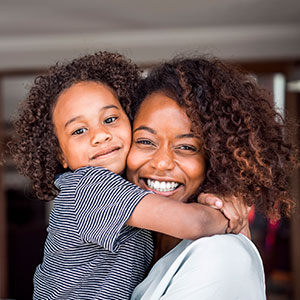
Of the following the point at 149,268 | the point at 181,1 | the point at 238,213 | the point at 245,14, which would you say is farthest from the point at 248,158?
the point at 245,14

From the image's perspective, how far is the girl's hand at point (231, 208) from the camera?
3.68ft

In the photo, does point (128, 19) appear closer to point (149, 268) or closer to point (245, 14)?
point (245, 14)

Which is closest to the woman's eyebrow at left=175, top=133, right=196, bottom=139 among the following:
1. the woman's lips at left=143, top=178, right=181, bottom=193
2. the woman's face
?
the woman's face

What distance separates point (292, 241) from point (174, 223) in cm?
413

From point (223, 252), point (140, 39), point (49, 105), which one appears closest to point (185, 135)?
point (223, 252)

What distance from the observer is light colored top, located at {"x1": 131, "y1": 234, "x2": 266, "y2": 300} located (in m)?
0.96

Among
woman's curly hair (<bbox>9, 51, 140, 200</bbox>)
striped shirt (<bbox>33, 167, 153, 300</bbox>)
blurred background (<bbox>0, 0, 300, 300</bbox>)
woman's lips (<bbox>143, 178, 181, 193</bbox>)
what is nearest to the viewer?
striped shirt (<bbox>33, 167, 153, 300</bbox>)

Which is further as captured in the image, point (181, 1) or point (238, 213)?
point (181, 1)

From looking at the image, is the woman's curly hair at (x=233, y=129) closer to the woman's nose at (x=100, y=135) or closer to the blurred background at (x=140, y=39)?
the woman's nose at (x=100, y=135)

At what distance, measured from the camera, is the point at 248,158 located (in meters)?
1.12

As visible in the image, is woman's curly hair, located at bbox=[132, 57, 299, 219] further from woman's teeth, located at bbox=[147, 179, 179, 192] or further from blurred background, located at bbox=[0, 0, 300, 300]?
blurred background, located at bbox=[0, 0, 300, 300]

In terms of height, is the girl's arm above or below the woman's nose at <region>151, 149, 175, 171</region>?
below

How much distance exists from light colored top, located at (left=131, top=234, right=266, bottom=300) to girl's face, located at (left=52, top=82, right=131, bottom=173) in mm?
321

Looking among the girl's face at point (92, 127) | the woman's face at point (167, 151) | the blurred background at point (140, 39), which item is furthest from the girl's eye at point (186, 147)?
the blurred background at point (140, 39)
